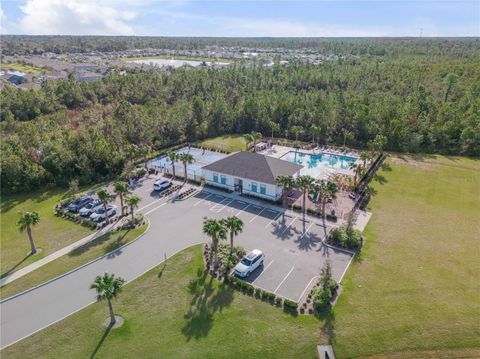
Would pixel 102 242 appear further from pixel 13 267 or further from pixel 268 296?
pixel 268 296

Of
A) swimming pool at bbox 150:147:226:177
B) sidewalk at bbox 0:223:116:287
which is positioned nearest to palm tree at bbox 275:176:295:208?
swimming pool at bbox 150:147:226:177

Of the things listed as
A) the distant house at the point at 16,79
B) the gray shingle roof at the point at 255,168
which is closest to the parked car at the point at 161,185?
the gray shingle roof at the point at 255,168

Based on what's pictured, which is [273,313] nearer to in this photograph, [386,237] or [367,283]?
[367,283]

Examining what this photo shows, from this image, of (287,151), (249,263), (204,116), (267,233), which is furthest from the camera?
(204,116)

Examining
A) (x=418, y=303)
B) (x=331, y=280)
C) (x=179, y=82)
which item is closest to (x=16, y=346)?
(x=331, y=280)

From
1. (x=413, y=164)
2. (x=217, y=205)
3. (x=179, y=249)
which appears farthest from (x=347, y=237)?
(x=413, y=164)

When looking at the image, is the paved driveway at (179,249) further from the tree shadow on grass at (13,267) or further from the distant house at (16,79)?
the distant house at (16,79)
